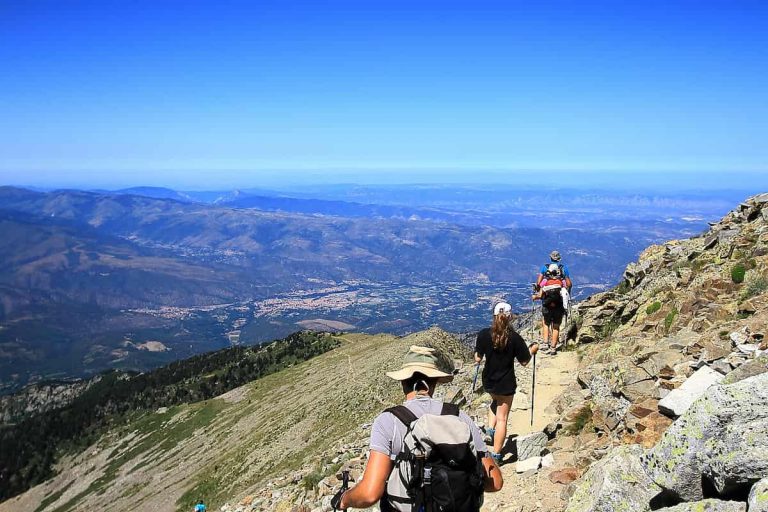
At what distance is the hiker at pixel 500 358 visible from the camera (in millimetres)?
11727

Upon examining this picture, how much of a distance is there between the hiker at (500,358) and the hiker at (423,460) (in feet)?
17.6

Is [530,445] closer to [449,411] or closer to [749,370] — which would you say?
[749,370]

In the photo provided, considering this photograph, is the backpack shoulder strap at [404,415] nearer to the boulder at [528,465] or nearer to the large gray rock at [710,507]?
the large gray rock at [710,507]

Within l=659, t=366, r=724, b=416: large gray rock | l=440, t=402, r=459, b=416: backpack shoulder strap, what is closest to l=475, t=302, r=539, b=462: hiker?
l=659, t=366, r=724, b=416: large gray rock

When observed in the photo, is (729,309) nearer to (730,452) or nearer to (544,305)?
(544,305)

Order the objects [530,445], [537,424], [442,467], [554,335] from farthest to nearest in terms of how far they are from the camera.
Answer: [554,335] → [537,424] → [530,445] → [442,467]

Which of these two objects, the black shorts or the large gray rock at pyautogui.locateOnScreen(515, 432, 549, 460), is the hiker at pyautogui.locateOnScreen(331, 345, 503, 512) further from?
the black shorts

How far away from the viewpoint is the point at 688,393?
955 centimetres

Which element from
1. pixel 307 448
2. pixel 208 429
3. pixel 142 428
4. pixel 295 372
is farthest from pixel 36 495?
pixel 307 448

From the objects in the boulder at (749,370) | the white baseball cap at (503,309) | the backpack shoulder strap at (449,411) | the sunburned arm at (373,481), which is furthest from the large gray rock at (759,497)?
the white baseball cap at (503,309)

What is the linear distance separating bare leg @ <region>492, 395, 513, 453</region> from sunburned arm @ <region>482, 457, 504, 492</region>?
627 centimetres

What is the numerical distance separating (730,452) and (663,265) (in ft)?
73.5

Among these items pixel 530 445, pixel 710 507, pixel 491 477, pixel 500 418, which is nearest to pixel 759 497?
pixel 710 507

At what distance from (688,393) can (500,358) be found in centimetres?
376
